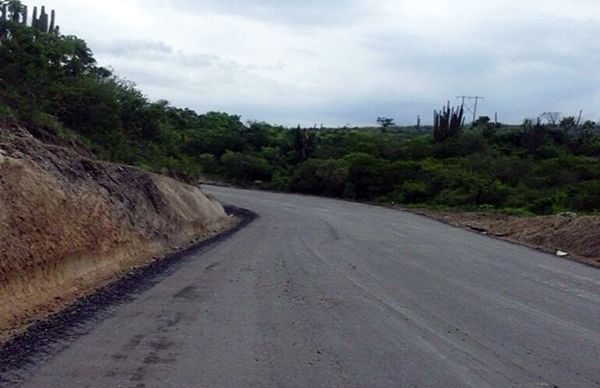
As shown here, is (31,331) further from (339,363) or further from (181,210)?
(181,210)

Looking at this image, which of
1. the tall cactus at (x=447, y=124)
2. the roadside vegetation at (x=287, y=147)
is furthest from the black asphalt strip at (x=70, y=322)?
the tall cactus at (x=447, y=124)

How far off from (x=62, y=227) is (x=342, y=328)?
19.5 ft

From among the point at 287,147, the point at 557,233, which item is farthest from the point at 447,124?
the point at 557,233

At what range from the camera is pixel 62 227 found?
13.5 m

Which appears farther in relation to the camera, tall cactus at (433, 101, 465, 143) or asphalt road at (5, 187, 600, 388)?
tall cactus at (433, 101, 465, 143)

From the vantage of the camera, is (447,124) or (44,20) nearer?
(44,20)

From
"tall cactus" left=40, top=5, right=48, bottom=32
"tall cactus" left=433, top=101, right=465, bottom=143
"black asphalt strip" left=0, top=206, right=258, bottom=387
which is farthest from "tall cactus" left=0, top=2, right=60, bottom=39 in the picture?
"tall cactus" left=433, top=101, right=465, bottom=143

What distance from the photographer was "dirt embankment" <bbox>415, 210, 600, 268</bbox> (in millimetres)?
24562

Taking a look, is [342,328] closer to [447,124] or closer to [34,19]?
[34,19]

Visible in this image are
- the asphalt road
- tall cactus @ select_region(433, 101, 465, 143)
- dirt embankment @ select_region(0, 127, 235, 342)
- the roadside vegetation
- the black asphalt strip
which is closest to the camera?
the asphalt road

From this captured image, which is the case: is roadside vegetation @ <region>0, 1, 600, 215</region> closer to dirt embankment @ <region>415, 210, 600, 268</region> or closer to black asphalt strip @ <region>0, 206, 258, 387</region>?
black asphalt strip @ <region>0, 206, 258, 387</region>

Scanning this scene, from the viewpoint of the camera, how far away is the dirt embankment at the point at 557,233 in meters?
24.6

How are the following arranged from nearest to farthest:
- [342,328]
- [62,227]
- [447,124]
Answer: [342,328] < [62,227] < [447,124]

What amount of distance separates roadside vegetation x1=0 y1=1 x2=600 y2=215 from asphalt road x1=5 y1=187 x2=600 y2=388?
7.21 m
